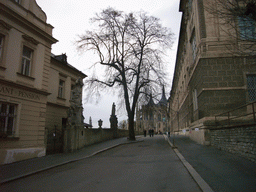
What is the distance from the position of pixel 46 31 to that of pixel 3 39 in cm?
400

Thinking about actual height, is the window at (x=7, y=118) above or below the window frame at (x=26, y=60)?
below

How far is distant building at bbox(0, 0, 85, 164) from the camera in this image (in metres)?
12.1

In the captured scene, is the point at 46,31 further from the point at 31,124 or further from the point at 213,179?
the point at 213,179

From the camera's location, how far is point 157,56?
24266 mm

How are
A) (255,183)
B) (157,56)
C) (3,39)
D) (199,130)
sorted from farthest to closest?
(157,56) < (199,130) < (3,39) < (255,183)

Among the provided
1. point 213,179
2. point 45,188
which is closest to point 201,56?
point 213,179

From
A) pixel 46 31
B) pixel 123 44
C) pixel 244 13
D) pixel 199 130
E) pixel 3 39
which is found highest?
pixel 123 44

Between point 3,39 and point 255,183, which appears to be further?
point 3,39

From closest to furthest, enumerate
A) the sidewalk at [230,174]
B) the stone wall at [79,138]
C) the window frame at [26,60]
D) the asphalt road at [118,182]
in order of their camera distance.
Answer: the sidewalk at [230,174] < the asphalt road at [118,182] < the window frame at [26,60] < the stone wall at [79,138]

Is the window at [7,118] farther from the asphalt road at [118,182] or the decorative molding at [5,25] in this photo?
the asphalt road at [118,182]

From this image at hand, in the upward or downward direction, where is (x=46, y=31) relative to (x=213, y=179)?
upward

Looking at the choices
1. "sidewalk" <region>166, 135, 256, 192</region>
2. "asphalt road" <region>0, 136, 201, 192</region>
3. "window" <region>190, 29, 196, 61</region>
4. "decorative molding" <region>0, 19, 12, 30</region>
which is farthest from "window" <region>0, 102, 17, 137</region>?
"window" <region>190, 29, 196, 61</region>

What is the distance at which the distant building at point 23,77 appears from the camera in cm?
1210

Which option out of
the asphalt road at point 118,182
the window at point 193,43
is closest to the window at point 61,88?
the window at point 193,43
